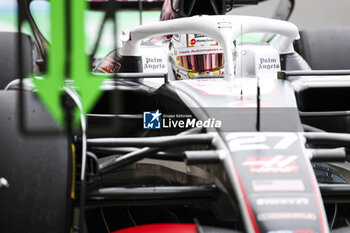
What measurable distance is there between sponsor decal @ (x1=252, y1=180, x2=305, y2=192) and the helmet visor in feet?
3.14

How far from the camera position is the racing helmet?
2.19 metres

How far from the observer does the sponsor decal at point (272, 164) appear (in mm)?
1346

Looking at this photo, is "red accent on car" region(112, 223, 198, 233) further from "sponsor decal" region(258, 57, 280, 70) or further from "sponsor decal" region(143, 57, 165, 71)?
"sponsor decal" region(258, 57, 280, 70)

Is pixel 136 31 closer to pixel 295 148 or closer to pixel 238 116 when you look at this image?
pixel 238 116

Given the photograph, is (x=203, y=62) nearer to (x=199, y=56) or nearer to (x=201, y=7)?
(x=199, y=56)

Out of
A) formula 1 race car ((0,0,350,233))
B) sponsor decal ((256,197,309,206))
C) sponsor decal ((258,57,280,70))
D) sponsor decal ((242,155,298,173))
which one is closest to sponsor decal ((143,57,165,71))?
formula 1 race car ((0,0,350,233))

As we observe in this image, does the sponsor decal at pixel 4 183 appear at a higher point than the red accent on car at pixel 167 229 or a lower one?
higher

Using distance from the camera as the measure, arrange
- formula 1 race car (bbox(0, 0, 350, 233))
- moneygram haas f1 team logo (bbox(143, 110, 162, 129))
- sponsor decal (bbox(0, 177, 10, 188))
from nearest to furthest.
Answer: formula 1 race car (bbox(0, 0, 350, 233)), sponsor decal (bbox(0, 177, 10, 188)), moneygram haas f1 team logo (bbox(143, 110, 162, 129))

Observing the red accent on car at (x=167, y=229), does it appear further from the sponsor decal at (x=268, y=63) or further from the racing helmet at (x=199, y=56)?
the sponsor decal at (x=268, y=63)

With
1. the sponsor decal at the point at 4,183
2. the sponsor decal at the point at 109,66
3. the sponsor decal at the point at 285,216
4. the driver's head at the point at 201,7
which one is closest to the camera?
the sponsor decal at the point at 285,216

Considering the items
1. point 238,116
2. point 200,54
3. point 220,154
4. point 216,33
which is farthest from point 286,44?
point 220,154

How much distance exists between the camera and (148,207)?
1.98 meters

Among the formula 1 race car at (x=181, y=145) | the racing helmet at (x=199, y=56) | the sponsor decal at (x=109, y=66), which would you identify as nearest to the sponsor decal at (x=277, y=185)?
the formula 1 race car at (x=181, y=145)

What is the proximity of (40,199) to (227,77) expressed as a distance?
73 cm
